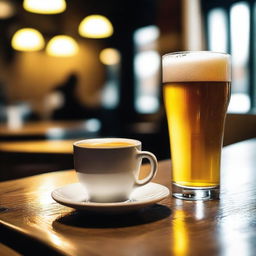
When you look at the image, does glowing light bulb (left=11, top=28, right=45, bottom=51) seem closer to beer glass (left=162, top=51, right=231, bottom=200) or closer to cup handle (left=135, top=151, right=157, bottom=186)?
beer glass (left=162, top=51, right=231, bottom=200)

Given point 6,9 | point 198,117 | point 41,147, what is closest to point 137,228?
Result: point 198,117

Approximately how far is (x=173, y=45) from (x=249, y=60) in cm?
141

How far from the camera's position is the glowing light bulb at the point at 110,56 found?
338 inches

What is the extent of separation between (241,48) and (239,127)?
414 cm

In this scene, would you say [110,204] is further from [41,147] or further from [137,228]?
[41,147]

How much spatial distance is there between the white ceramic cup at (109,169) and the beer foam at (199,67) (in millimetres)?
185

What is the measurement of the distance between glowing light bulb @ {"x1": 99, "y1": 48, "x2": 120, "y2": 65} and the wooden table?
25.8 feet

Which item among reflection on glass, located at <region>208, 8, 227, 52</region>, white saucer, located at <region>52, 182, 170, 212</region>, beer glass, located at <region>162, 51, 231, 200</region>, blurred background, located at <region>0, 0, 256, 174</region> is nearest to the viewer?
white saucer, located at <region>52, 182, 170, 212</region>

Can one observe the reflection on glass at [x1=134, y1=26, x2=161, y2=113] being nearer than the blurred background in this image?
No

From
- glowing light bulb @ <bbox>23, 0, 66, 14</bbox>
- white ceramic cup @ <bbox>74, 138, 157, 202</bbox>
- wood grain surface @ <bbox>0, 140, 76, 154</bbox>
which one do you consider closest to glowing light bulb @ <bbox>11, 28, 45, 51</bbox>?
glowing light bulb @ <bbox>23, 0, 66, 14</bbox>

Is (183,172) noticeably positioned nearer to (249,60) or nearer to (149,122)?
(249,60)

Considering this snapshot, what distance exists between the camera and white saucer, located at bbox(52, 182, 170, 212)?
2.14 feet

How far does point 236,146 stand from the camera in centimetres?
165

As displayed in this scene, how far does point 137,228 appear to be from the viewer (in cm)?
63
